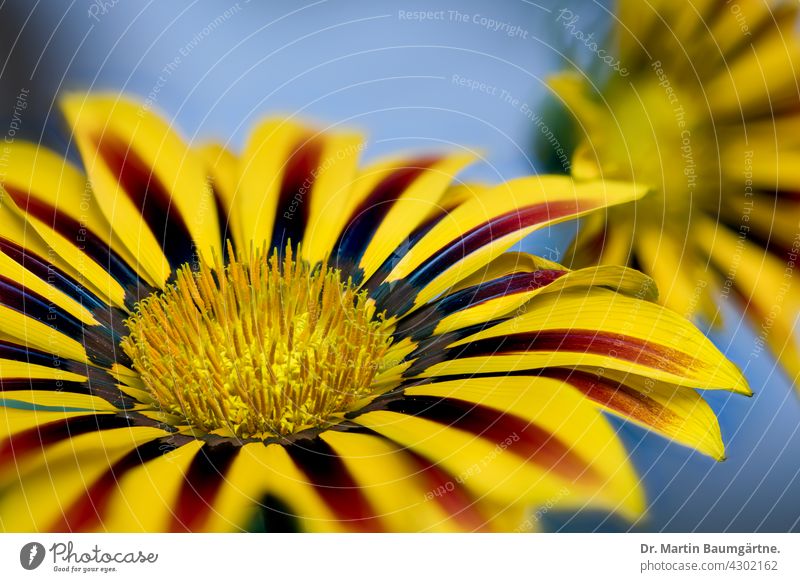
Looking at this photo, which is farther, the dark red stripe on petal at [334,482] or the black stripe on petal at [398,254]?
the black stripe on petal at [398,254]

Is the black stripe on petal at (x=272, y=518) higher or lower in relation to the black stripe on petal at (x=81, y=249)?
lower

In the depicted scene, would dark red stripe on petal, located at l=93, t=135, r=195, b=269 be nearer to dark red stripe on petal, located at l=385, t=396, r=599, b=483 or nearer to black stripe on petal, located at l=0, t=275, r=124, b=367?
black stripe on petal, located at l=0, t=275, r=124, b=367

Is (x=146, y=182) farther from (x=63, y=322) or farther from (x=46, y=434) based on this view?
(x=46, y=434)

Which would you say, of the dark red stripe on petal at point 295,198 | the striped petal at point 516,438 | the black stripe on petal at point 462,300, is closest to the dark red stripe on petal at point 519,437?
the striped petal at point 516,438

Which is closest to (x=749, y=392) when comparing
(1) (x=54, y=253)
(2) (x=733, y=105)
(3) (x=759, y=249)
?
(3) (x=759, y=249)

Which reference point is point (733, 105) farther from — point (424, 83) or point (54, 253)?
point (54, 253)
